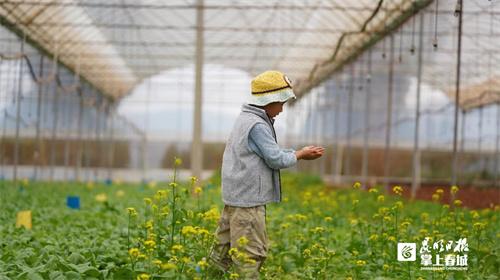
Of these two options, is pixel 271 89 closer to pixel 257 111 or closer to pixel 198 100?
pixel 257 111

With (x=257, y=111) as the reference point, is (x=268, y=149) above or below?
below

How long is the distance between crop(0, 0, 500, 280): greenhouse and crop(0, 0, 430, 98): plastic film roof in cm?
9

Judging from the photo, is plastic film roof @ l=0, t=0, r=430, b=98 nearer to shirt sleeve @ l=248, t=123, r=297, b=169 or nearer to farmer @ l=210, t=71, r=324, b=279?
farmer @ l=210, t=71, r=324, b=279

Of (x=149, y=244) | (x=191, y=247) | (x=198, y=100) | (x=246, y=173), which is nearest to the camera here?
(x=149, y=244)

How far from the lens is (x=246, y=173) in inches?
179

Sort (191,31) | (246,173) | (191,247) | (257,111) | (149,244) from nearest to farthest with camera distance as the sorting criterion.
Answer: (149,244) → (246,173) → (257,111) → (191,247) → (191,31)

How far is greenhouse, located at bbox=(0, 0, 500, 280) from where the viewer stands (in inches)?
186

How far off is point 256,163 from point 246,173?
8cm

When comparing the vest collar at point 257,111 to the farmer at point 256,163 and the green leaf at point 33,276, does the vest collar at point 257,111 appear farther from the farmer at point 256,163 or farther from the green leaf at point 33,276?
the green leaf at point 33,276

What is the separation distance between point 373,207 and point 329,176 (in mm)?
20412

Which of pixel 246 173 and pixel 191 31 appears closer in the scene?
pixel 246 173

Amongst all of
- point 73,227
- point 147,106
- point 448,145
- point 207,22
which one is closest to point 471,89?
point 448,145

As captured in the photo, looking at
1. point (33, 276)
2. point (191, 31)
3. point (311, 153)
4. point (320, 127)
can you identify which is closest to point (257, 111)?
point (311, 153)

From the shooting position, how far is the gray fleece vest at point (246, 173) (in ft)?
14.9
